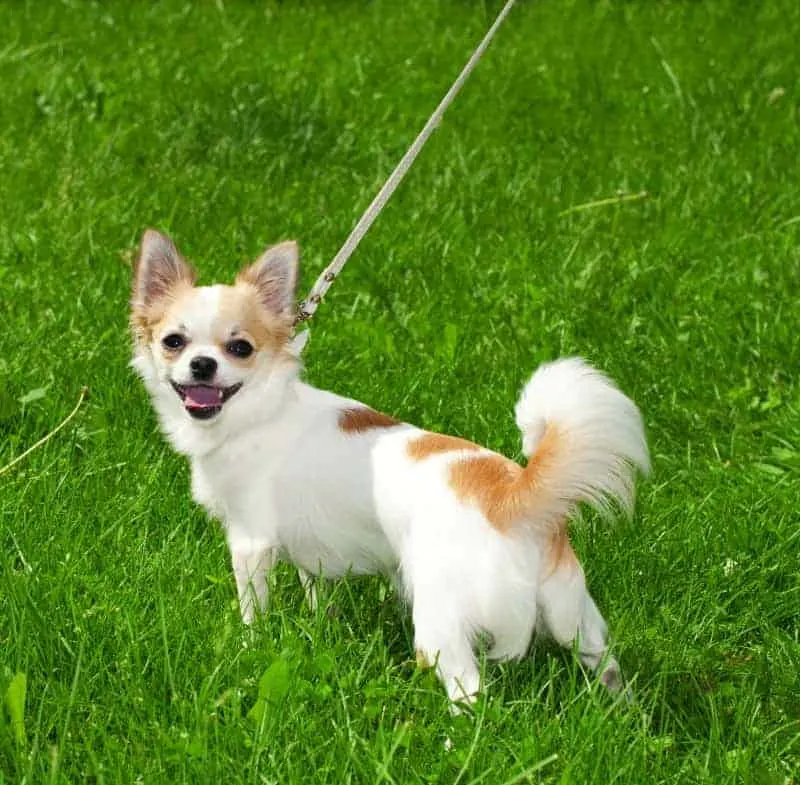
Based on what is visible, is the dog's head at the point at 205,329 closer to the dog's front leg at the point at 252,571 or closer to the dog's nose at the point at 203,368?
the dog's nose at the point at 203,368

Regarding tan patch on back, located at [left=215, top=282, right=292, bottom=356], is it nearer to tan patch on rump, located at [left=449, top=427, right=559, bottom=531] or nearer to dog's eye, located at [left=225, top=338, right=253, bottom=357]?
dog's eye, located at [left=225, top=338, right=253, bottom=357]

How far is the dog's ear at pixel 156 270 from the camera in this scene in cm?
282

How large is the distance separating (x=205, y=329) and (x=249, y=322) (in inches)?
4.0

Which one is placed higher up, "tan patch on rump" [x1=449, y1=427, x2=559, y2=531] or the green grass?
"tan patch on rump" [x1=449, y1=427, x2=559, y2=531]

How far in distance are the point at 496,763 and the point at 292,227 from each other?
3.18 metres

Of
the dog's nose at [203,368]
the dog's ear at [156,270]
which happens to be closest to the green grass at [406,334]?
the dog's nose at [203,368]

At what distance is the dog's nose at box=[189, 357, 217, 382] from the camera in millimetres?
2650

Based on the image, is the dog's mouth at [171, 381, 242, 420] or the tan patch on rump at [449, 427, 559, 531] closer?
the tan patch on rump at [449, 427, 559, 531]

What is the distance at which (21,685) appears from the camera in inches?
89.0

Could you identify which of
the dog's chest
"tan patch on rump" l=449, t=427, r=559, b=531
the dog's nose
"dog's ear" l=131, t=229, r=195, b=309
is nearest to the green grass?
the dog's chest

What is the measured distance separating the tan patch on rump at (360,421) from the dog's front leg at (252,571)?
292 millimetres

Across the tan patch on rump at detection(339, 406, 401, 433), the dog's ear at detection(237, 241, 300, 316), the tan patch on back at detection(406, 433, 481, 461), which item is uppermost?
the dog's ear at detection(237, 241, 300, 316)

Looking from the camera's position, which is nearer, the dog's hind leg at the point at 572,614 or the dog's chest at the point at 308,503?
the dog's hind leg at the point at 572,614

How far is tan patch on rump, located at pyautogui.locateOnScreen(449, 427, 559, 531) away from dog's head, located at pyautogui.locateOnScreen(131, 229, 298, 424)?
529 mm
